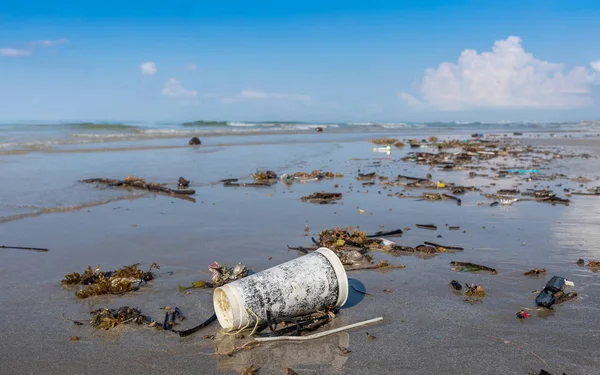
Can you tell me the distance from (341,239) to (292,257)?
828 mm

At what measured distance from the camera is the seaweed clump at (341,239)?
22.2ft

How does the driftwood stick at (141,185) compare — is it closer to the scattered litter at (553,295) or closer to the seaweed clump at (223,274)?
the seaweed clump at (223,274)

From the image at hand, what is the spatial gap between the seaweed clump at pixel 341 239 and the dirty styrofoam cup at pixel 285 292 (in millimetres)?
2182

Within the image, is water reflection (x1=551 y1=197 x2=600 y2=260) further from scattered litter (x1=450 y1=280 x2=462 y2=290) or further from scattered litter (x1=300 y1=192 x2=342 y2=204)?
scattered litter (x1=300 y1=192 x2=342 y2=204)

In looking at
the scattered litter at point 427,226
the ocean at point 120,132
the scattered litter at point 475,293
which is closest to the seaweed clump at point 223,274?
the scattered litter at point 475,293

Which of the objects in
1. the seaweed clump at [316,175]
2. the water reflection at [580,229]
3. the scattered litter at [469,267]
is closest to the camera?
the scattered litter at [469,267]

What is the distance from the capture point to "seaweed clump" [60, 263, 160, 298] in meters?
5.07

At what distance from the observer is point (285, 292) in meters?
4.29

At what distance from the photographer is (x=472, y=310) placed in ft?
15.4

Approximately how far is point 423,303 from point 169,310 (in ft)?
8.40

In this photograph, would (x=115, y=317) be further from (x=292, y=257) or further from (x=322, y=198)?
(x=322, y=198)

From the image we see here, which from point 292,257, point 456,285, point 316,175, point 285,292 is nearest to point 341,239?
point 292,257

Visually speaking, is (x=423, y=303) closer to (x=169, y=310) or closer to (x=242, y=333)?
(x=242, y=333)

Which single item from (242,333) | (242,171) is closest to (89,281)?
(242,333)
